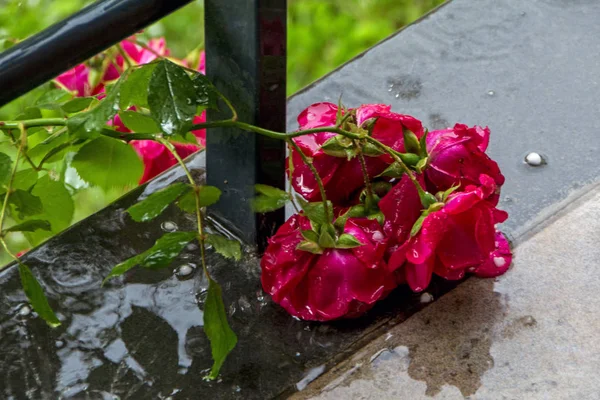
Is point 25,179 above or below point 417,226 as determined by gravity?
above

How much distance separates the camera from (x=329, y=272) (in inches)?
39.6

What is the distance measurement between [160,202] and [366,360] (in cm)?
33

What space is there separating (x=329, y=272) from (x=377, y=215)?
9 centimetres

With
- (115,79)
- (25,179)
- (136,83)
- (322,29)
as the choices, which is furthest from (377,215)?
(322,29)

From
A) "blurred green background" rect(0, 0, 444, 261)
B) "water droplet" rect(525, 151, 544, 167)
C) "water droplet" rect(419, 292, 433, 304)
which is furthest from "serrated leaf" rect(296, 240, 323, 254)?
"blurred green background" rect(0, 0, 444, 261)

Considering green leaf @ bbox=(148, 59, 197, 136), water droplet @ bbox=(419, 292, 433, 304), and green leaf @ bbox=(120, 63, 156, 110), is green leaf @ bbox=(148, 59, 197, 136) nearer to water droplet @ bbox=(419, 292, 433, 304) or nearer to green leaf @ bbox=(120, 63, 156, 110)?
green leaf @ bbox=(120, 63, 156, 110)

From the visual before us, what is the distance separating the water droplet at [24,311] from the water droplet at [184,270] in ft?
0.63

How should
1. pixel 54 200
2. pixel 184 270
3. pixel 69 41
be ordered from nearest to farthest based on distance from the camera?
1. pixel 69 41
2. pixel 54 200
3. pixel 184 270

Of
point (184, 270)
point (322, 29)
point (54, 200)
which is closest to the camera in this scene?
point (54, 200)

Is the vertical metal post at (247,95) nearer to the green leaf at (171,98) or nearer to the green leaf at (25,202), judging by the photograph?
the green leaf at (171,98)

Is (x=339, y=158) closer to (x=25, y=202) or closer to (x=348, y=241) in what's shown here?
(x=348, y=241)

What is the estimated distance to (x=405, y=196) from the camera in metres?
1.01

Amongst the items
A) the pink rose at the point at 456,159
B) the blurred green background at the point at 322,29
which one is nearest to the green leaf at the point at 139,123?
the pink rose at the point at 456,159

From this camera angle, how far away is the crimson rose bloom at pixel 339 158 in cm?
104
